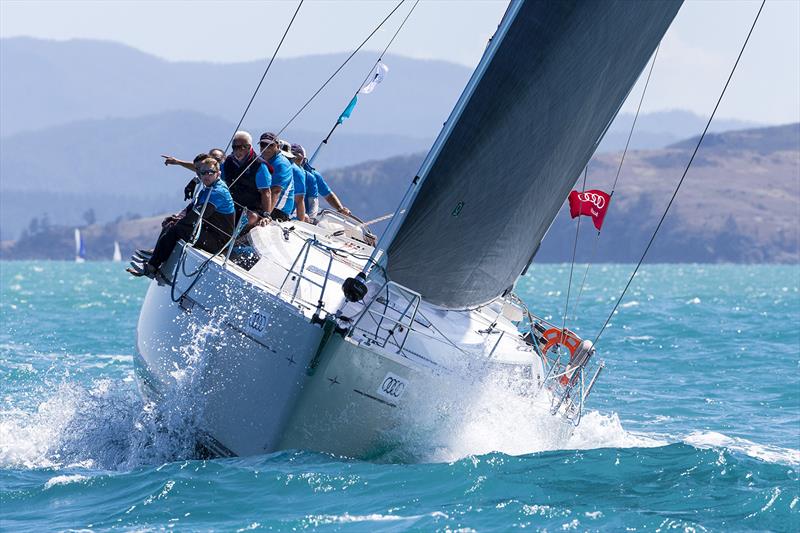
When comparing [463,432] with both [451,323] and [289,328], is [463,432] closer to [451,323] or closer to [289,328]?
[451,323]

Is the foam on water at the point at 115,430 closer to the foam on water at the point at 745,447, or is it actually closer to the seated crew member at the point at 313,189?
the seated crew member at the point at 313,189

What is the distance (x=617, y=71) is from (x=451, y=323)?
244 centimetres

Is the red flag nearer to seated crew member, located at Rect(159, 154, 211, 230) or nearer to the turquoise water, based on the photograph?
the turquoise water

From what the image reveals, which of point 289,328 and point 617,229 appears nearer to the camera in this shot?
point 289,328

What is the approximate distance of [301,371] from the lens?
8.88 meters

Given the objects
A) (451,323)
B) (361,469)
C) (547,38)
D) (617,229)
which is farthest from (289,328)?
(617,229)

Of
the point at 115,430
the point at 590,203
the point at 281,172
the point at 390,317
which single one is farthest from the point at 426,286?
the point at 115,430

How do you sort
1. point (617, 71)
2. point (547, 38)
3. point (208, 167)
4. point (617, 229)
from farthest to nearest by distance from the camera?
point (617, 229)
point (208, 167)
point (617, 71)
point (547, 38)

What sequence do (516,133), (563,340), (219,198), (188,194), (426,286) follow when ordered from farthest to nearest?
(563,340) → (188,194) → (219,198) → (426,286) → (516,133)

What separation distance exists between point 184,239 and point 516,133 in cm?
311

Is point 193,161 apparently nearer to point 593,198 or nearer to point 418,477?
point 593,198

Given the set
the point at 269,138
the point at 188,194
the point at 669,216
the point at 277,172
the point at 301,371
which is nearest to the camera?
the point at 301,371

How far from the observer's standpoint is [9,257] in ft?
593

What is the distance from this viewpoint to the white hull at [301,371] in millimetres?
8914
